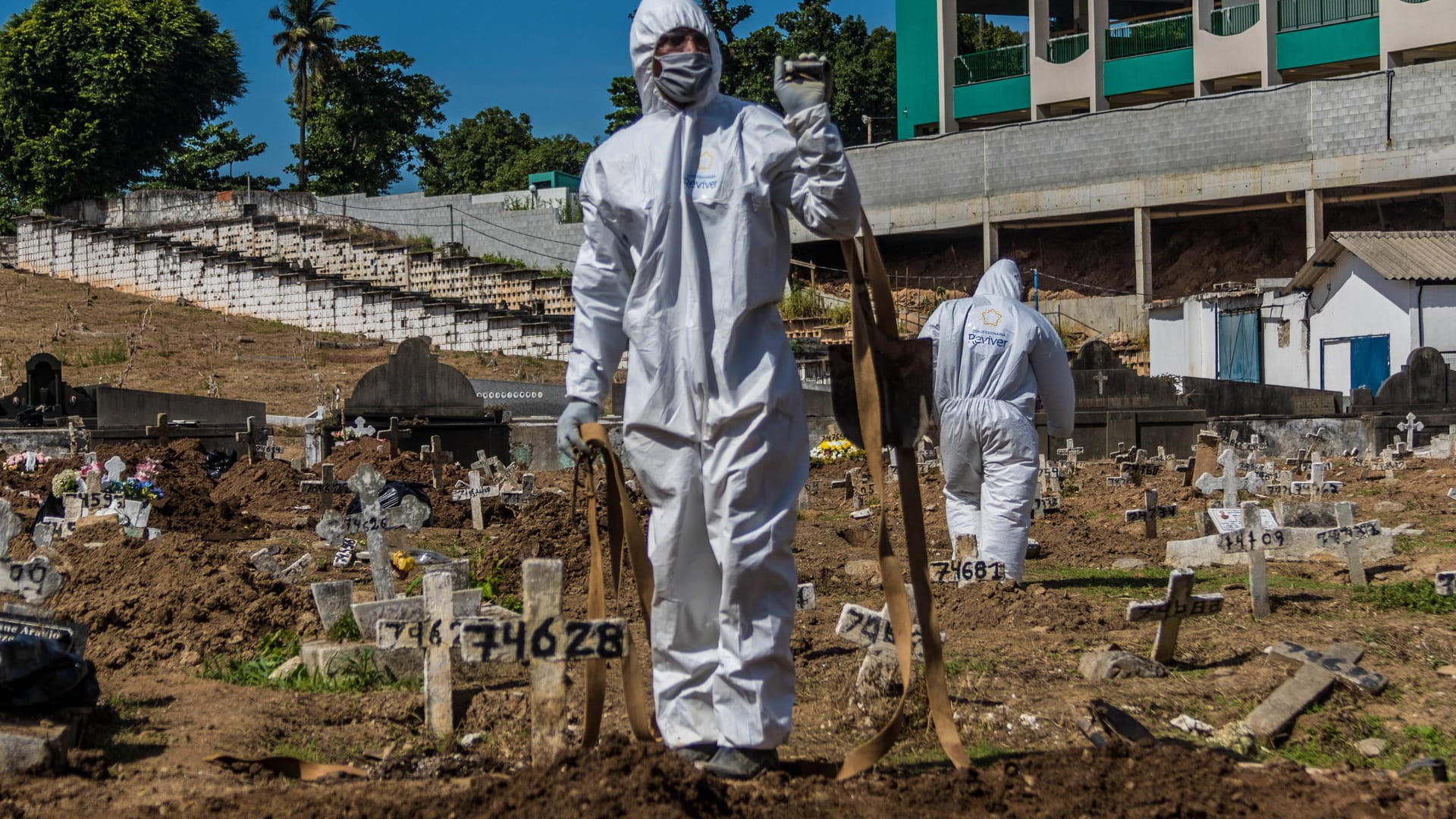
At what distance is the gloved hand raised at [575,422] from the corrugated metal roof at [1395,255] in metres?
25.1

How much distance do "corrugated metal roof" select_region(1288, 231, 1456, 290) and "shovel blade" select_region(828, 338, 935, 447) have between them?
2450 cm

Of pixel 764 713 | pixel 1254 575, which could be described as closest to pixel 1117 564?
pixel 1254 575

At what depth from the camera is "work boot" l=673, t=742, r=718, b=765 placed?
429 cm

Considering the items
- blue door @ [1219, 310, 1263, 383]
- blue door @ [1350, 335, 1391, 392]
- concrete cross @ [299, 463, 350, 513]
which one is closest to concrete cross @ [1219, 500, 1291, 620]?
concrete cross @ [299, 463, 350, 513]

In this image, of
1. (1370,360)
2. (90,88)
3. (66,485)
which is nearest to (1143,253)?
(1370,360)

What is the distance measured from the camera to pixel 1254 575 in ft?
24.1

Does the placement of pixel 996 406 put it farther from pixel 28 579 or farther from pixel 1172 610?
pixel 28 579

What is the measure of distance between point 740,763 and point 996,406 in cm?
464

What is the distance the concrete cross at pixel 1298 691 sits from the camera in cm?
515

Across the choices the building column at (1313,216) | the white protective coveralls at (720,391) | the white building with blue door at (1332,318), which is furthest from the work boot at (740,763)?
the building column at (1313,216)

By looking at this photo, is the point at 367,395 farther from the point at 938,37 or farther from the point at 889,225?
the point at 938,37

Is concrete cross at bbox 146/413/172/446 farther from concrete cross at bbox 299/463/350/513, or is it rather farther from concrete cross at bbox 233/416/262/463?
concrete cross at bbox 299/463/350/513

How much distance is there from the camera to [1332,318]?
94.5ft

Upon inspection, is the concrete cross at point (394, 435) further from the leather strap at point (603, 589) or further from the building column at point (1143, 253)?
the building column at point (1143, 253)
